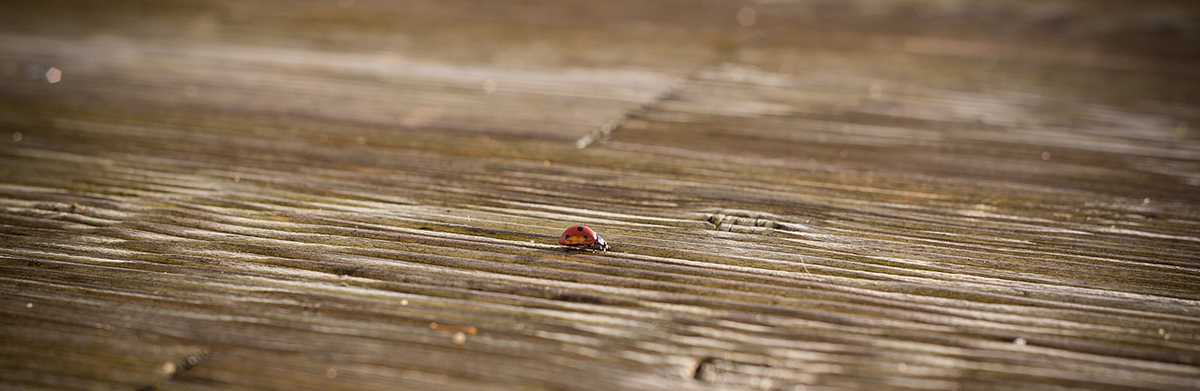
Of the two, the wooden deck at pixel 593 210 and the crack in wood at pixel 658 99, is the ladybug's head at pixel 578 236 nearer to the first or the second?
the wooden deck at pixel 593 210

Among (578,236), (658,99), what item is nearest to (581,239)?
(578,236)

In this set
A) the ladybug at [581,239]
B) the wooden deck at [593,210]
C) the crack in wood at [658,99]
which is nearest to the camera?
the wooden deck at [593,210]

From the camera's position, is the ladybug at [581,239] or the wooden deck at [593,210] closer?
the wooden deck at [593,210]

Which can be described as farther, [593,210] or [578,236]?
[593,210]

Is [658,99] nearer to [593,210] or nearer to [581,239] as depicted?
[593,210]

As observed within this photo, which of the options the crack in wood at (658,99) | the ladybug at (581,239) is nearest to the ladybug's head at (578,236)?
the ladybug at (581,239)

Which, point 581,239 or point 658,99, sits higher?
point 658,99

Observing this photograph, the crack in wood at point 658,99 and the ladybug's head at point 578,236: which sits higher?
the crack in wood at point 658,99

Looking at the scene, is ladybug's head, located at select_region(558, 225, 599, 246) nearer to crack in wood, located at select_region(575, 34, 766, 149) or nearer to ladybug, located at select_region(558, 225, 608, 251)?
ladybug, located at select_region(558, 225, 608, 251)

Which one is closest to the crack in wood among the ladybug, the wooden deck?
the wooden deck
